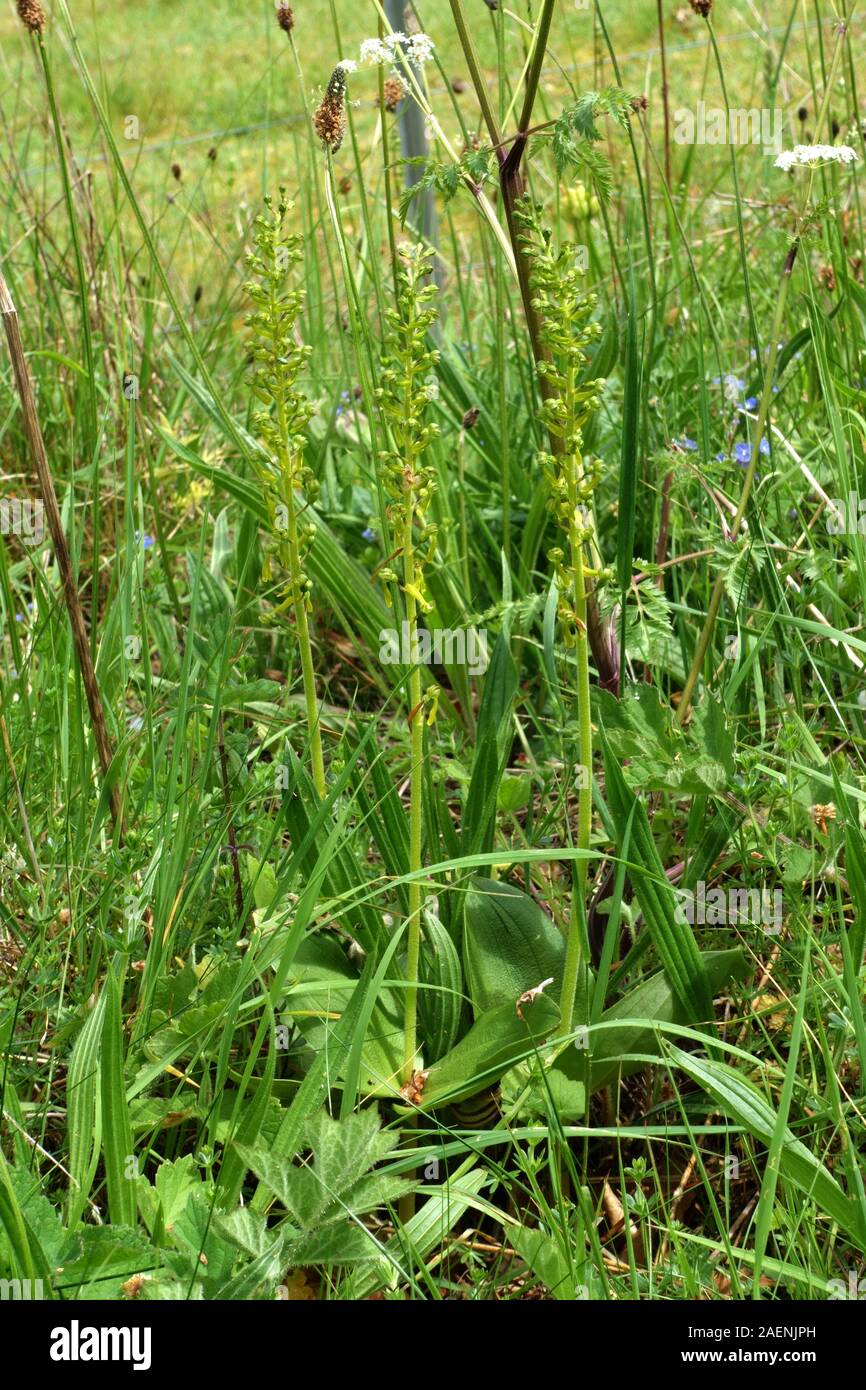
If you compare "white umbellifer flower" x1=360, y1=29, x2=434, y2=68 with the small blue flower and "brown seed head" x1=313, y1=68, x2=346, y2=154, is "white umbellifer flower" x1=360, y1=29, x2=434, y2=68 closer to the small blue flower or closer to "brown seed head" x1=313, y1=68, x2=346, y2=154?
"brown seed head" x1=313, y1=68, x2=346, y2=154

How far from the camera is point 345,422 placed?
299cm

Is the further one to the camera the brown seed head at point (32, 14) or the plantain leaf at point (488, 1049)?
the brown seed head at point (32, 14)

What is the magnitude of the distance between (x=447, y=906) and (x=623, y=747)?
1.06 ft

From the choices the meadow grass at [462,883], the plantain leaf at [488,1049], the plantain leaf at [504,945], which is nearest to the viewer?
the meadow grass at [462,883]

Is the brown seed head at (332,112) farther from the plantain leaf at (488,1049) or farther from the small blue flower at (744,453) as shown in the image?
the small blue flower at (744,453)

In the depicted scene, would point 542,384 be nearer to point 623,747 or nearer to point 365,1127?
point 623,747

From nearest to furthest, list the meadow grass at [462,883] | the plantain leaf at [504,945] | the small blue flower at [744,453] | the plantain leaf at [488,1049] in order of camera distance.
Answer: the meadow grass at [462,883], the plantain leaf at [488,1049], the plantain leaf at [504,945], the small blue flower at [744,453]

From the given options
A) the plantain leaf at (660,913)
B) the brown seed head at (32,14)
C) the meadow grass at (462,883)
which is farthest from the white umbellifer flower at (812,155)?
the brown seed head at (32,14)

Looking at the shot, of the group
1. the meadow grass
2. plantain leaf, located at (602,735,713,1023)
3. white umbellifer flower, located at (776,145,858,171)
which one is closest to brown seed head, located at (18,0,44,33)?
the meadow grass

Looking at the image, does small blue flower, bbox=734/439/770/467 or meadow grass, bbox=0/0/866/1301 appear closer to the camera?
meadow grass, bbox=0/0/866/1301

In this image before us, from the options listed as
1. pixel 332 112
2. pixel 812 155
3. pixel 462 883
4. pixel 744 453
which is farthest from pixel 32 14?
pixel 744 453

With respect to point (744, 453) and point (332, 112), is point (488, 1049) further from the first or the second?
point (744, 453)
